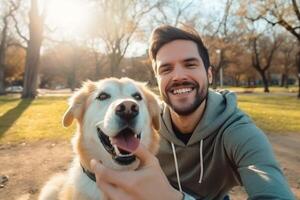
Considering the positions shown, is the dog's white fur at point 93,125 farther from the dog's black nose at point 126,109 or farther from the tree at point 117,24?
the tree at point 117,24

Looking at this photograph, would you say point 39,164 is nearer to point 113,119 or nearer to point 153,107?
point 153,107

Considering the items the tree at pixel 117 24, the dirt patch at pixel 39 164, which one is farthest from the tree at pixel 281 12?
the dirt patch at pixel 39 164

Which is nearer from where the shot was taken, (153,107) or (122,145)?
(122,145)

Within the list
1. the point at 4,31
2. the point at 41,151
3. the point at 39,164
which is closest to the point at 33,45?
the point at 4,31

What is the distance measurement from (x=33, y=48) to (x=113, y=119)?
29816mm

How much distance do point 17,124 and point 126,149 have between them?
13007mm

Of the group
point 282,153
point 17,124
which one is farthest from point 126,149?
point 17,124

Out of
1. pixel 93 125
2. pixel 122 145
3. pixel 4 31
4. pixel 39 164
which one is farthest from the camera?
pixel 4 31

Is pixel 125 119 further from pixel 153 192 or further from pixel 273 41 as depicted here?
pixel 273 41

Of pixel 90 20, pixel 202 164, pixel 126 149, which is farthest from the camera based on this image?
pixel 90 20

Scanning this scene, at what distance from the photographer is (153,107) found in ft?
14.1

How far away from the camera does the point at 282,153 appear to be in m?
9.28

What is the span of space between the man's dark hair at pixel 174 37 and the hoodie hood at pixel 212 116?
324 millimetres

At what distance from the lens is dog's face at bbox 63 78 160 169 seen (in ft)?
10.7
